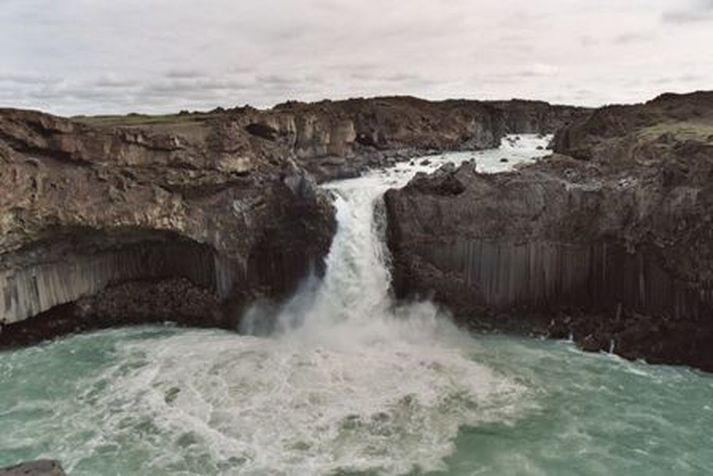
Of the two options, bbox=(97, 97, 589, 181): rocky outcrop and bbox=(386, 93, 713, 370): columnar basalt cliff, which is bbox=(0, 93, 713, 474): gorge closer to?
bbox=(386, 93, 713, 370): columnar basalt cliff

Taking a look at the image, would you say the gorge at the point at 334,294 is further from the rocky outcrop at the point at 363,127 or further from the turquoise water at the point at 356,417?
the rocky outcrop at the point at 363,127

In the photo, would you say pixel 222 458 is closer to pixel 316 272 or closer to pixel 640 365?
pixel 316 272

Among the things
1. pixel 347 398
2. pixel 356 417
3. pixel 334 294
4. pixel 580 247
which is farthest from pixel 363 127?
pixel 356 417

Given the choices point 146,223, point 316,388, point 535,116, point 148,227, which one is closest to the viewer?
point 316,388

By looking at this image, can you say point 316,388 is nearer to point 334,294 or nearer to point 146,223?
point 334,294

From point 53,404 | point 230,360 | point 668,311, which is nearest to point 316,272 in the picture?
point 230,360

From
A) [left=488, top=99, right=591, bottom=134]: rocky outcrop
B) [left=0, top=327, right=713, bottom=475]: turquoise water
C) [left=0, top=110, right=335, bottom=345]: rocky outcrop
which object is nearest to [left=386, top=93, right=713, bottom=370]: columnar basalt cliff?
[left=0, top=327, right=713, bottom=475]: turquoise water

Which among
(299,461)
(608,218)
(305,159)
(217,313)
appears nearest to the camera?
(299,461)
